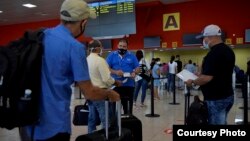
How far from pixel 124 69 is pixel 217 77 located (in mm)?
1791

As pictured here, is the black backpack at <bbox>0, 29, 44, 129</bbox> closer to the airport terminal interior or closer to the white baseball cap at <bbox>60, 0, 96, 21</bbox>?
the white baseball cap at <bbox>60, 0, 96, 21</bbox>

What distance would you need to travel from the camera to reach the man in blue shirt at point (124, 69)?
4184mm

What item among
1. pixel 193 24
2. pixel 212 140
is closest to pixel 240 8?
pixel 193 24

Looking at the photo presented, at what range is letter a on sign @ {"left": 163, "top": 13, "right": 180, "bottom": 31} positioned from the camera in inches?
415

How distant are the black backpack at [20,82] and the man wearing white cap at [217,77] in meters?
1.89

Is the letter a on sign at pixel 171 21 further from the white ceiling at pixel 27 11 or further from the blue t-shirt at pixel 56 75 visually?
the blue t-shirt at pixel 56 75

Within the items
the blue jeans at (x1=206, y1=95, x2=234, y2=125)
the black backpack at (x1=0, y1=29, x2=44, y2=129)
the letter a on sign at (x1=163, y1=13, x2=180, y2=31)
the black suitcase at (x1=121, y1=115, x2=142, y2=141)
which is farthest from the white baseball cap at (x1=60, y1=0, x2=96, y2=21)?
the letter a on sign at (x1=163, y1=13, x2=180, y2=31)

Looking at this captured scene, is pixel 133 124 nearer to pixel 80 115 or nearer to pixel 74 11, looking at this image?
pixel 80 115

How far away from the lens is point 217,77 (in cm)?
286

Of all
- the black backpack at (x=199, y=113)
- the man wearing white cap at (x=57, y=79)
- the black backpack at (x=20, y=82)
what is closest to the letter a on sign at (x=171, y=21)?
the black backpack at (x=199, y=113)

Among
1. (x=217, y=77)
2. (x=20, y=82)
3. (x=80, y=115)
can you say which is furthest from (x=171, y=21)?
(x=20, y=82)

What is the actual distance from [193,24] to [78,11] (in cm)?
930

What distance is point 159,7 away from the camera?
35.2 ft

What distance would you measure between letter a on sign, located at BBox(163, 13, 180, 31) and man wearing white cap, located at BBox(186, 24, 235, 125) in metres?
7.75
